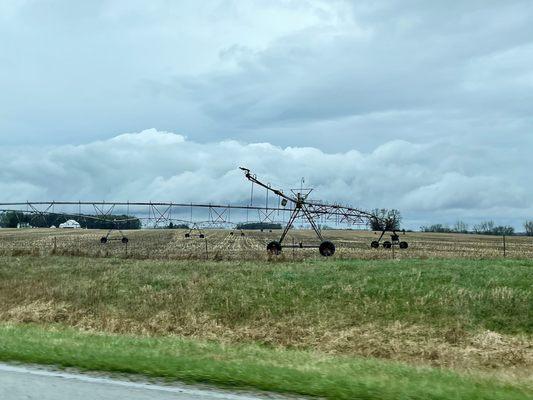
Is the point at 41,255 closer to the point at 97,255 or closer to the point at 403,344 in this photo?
the point at 97,255

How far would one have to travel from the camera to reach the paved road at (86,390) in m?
6.33

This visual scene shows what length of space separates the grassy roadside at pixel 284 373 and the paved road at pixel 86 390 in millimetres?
505

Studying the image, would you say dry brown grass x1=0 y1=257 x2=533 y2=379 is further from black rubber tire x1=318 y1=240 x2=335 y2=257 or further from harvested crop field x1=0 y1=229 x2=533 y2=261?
black rubber tire x1=318 y1=240 x2=335 y2=257

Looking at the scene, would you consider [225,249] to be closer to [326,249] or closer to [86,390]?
[326,249]

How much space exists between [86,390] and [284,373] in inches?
103

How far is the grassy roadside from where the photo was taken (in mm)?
6828

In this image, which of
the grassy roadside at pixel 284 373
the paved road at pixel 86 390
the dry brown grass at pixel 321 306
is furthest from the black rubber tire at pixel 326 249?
the paved road at pixel 86 390

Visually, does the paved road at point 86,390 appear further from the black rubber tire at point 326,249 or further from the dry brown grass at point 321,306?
the black rubber tire at point 326,249

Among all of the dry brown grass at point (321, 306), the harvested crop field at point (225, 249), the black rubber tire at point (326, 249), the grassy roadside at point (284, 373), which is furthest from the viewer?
the black rubber tire at point (326, 249)

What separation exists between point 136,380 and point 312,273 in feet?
52.4

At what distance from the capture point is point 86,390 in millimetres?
6598

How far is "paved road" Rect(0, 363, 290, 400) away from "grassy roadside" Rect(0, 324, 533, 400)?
1.66 feet

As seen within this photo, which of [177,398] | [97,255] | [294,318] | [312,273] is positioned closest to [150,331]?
[294,318]

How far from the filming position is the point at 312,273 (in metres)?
Result: 22.7
